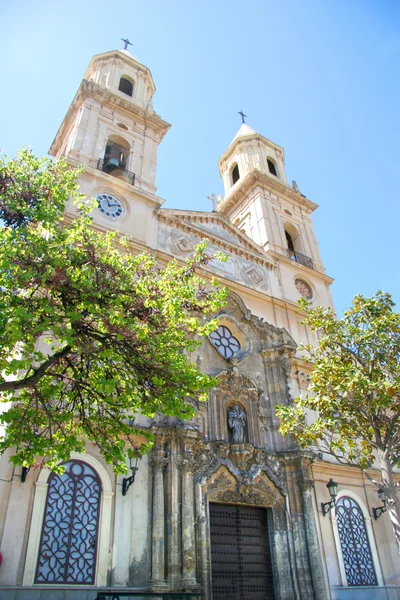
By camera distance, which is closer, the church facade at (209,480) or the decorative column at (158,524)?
the church facade at (209,480)

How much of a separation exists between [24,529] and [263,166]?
23023 millimetres

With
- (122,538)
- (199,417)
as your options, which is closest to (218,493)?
(199,417)

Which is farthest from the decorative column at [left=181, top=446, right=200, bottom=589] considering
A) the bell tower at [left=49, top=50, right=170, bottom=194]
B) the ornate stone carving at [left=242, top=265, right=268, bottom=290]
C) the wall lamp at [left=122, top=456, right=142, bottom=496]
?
the bell tower at [left=49, top=50, right=170, bottom=194]

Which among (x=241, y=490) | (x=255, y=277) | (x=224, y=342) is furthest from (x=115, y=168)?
(x=241, y=490)

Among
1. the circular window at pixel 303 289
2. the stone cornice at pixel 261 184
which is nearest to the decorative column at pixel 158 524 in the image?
the circular window at pixel 303 289

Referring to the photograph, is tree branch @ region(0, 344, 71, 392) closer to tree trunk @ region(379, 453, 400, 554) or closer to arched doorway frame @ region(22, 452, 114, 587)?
arched doorway frame @ region(22, 452, 114, 587)

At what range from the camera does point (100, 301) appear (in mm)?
8867

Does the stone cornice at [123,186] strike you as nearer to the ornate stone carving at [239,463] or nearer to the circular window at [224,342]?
the circular window at [224,342]

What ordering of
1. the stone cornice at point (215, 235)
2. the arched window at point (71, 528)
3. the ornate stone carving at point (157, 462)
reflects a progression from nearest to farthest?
the arched window at point (71, 528) < the ornate stone carving at point (157, 462) < the stone cornice at point (215, 235)

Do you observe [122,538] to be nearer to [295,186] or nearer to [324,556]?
[324,556]

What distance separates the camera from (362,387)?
11.7 meters

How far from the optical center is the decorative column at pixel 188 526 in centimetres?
1136

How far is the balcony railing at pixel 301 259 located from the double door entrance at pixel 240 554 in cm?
1306

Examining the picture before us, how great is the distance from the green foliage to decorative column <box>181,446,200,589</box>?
283cm
